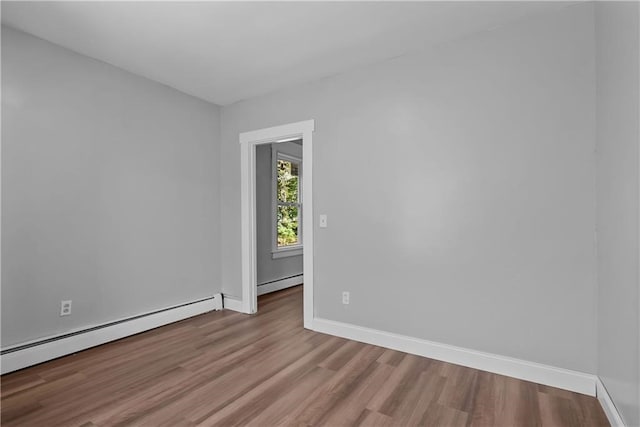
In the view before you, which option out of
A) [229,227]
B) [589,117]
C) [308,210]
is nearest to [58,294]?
[229,227]

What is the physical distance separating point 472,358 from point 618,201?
1458 mm

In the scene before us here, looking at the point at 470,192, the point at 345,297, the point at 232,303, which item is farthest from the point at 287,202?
the point at 470,192

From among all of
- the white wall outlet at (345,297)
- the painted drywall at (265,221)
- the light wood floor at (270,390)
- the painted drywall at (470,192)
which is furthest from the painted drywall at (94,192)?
the white wall outlet at (345,297)

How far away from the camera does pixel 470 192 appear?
8.09 feet

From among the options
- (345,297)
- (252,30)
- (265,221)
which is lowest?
(345,297)

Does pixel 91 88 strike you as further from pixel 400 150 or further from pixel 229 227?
pixel 400 150

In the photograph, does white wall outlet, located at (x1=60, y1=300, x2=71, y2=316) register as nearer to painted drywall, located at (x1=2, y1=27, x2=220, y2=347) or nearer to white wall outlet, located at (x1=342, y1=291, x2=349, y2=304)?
painted drywall, located at (x1=2, y1=27, x2=220, y2=347)

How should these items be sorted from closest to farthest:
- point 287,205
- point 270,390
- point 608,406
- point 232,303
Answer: point 608,406 → point 270,390 → point 232,303 → point 287,205

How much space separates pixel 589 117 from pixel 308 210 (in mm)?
2319

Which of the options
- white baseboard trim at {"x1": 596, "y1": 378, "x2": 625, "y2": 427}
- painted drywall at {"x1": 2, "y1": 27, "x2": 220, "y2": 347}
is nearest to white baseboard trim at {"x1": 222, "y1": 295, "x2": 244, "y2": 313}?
painted drywall at {"x1": 2, "y1": 27, "x2": 220, "y2": 347}

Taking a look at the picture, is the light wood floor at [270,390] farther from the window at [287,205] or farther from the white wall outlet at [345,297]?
the window at [287,205]

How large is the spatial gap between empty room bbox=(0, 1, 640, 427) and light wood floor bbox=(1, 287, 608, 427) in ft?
0.06

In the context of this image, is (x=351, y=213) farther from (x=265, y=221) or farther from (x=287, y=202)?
(x=287, y=202)

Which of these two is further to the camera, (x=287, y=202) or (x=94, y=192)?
(x=287, y=202)
